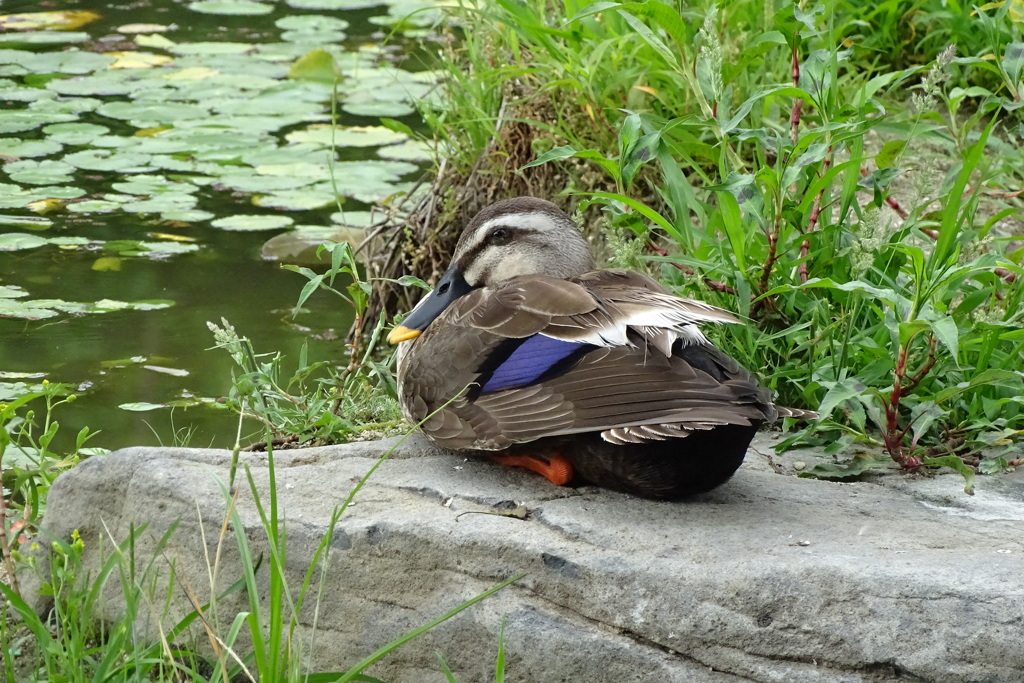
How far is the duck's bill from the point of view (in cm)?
330

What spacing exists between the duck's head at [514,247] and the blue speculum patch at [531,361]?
595 mm

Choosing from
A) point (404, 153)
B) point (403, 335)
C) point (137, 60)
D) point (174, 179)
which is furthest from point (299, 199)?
point (403, 335)

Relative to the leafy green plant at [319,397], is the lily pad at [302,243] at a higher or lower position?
lower

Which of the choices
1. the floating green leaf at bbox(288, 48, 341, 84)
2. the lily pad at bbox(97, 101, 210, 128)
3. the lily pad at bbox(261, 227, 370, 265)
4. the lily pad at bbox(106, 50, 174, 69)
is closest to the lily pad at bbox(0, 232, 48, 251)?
the lily pad at bbox(261, 227, 370, 265)

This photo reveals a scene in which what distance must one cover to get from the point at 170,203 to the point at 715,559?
15.4 feet

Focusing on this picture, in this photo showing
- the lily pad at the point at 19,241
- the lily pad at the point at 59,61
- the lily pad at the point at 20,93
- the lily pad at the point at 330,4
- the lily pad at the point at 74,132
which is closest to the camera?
the lily pad at the point at 19,241

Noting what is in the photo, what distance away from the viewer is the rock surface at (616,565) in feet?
7.56

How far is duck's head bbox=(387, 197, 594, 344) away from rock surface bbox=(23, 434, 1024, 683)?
0.61 m

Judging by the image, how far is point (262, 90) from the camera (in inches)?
322

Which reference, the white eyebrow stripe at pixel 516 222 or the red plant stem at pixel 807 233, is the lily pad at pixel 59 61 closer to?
the white eyebrow stripe at pixel 516 222

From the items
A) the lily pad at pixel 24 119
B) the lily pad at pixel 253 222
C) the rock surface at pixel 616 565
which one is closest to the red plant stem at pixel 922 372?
the rock surface at pixel 616 565

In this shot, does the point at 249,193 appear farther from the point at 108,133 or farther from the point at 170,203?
the point at 108,133

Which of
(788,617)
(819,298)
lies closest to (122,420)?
(819,298)

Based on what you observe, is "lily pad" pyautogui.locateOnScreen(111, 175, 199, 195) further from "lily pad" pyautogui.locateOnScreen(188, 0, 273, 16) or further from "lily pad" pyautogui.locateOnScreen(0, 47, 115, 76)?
"lily pad" pyautogui.locateOnScreen(188, 0, 273, 16)
